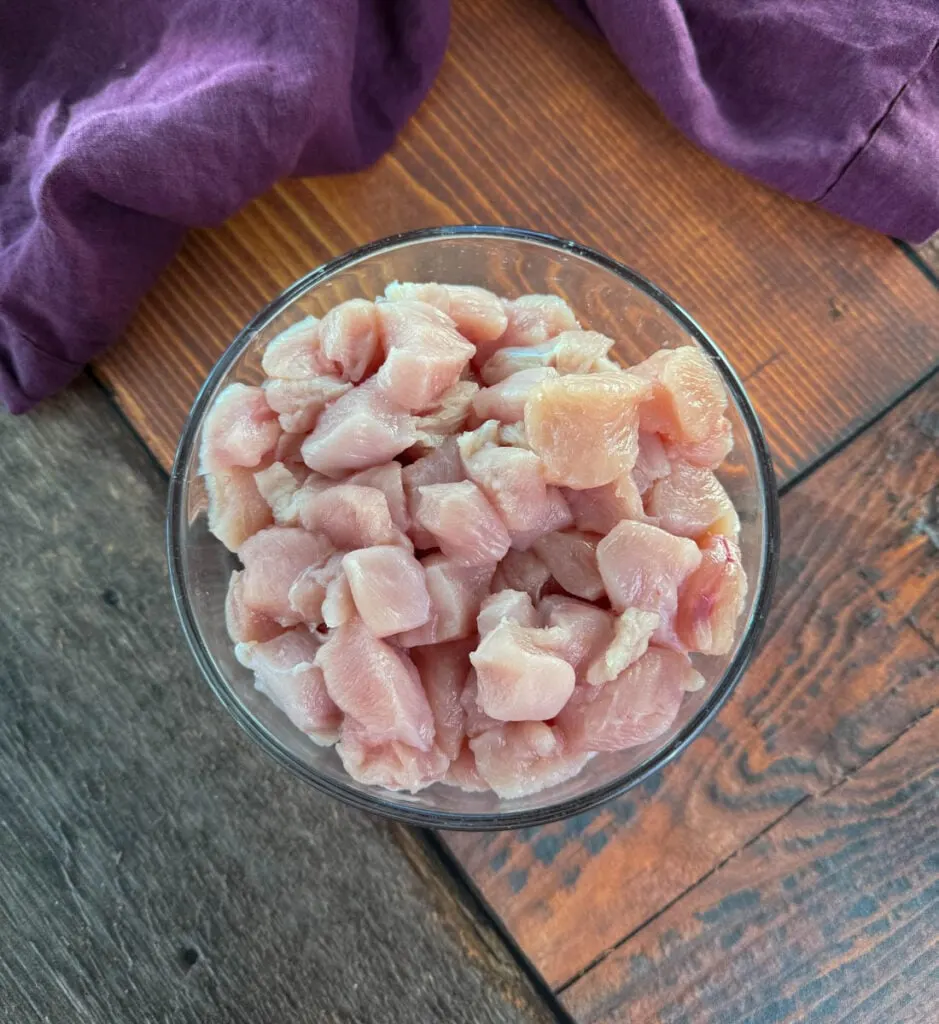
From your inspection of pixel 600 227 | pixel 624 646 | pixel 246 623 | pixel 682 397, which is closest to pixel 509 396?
pixel 682 397

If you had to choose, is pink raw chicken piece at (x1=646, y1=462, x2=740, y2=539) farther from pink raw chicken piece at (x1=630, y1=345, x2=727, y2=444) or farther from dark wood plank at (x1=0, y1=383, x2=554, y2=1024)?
dark wood plank at (x1=0, y1=383, x2=554, y2=1024)

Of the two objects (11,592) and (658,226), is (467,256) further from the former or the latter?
(11,592)

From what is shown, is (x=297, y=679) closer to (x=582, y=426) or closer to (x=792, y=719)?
(x=582, y=426)

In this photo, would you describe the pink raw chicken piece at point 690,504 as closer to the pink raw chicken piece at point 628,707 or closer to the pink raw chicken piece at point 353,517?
the pink raw chicken piece at point 628,707

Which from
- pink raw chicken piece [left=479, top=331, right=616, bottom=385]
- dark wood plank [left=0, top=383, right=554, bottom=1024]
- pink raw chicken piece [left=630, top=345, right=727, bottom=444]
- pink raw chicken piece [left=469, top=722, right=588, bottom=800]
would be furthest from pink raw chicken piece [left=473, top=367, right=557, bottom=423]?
dark wood plank [left=0, top=383, right=554, bottom=1024]

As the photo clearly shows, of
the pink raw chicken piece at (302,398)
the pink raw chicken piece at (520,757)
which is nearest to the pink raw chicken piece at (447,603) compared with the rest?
the pink raw chicken piece at (520,757)

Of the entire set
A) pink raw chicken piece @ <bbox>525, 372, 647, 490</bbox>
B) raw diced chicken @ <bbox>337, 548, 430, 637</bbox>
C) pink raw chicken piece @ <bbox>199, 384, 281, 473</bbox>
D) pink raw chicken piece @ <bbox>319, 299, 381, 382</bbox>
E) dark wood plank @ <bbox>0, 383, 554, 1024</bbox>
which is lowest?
dark wood plank @ <bbox>0, 383, 554, 1024</bbox>

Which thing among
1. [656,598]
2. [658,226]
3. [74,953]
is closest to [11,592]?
[74,953]
